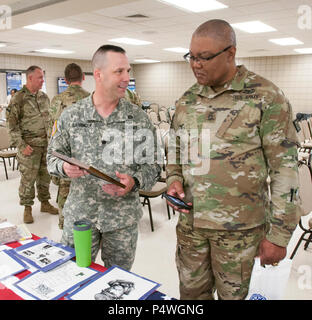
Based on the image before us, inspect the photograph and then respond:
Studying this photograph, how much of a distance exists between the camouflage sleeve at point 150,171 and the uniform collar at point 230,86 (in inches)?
15.0

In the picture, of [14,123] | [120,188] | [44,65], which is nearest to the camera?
[120,188]

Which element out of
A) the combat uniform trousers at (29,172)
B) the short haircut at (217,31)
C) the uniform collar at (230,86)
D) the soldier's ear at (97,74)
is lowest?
the combat uniform trousers at (29,172)

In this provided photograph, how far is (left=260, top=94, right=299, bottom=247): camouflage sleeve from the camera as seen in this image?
1288mm

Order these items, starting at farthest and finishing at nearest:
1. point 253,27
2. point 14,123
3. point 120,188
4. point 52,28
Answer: point 52,28 < point 253,27 < point 14,123 < point 120,188

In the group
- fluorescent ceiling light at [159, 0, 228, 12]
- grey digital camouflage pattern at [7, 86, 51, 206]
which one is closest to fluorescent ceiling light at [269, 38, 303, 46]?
fluorescent ceiling light at [159, 0, 228, 12]

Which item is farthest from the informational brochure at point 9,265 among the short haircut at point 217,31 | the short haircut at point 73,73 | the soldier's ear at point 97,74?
the short haircut at point 73,73

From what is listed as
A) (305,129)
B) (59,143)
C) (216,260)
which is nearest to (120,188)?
(59,143)

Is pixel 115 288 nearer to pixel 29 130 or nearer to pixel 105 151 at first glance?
pixel 105 151

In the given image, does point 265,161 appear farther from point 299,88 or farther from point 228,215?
point 299,88

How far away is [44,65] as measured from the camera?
12.4m

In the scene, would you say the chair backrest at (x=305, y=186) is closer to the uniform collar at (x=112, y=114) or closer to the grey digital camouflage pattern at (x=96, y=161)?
the grey digital camouflage pattern at (x=96, y=161)

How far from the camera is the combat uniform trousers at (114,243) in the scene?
162cm

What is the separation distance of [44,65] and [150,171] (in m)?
12.3

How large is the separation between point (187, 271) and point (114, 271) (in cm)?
43
